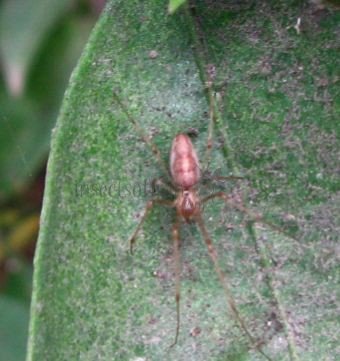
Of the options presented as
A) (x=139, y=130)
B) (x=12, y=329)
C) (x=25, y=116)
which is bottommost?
(x=12, y=329)

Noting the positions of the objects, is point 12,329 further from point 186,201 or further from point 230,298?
point 230,298

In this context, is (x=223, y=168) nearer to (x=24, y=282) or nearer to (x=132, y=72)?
(x=132, y=72)

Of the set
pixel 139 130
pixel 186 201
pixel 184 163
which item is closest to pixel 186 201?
pixel 186 201

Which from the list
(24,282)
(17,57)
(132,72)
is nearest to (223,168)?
(132,72)

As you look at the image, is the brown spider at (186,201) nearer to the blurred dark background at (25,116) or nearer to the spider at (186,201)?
the spider at (186,201)

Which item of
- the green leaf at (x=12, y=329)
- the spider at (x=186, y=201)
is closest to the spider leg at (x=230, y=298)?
the spider at (x=186, y=201)

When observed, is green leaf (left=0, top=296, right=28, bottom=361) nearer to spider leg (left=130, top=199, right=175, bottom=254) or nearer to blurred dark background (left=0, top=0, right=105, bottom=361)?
blurred dark background (left=0, top=0, right=105, bottom=361)

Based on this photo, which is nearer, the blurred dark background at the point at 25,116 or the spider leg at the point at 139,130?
the spider leg at the point at 139,130
